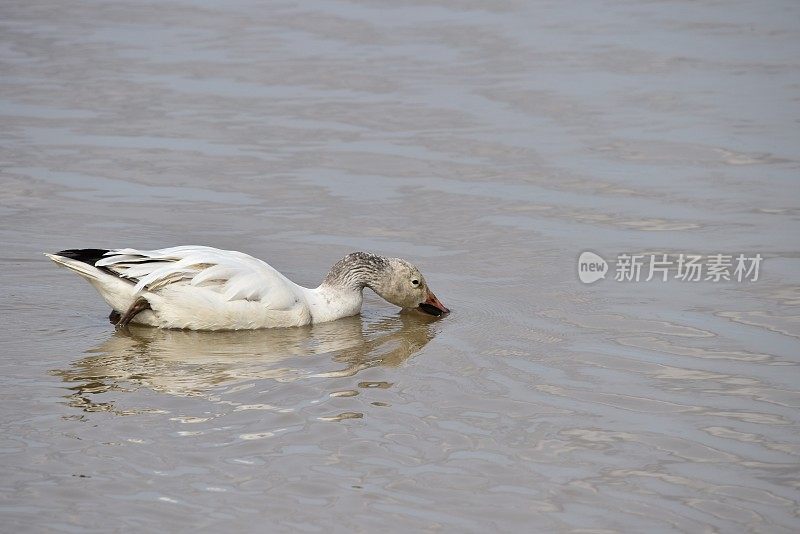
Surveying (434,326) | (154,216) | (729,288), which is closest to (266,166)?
(154,216)

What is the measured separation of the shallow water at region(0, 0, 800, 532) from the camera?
6285 millimetres

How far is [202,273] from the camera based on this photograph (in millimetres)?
8883

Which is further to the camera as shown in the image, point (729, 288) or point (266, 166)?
point (266, 166)

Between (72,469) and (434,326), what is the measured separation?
355 cm

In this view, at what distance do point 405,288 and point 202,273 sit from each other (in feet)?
5.19

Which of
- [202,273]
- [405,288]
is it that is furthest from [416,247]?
[202,273]

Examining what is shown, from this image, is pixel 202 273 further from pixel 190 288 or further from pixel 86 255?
pixel 86 255

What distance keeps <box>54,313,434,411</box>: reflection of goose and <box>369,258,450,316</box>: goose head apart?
0.11 meters

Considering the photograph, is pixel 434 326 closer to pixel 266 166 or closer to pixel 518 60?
pixel 266 166

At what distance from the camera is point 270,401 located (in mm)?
7352

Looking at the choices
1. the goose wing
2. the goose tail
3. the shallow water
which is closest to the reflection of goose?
the shallow water

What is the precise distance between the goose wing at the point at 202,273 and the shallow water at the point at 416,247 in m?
0.31

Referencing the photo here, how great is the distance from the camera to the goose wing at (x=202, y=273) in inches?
347

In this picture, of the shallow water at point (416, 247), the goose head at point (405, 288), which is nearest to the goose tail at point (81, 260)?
the shallow water at point (416, 247)
